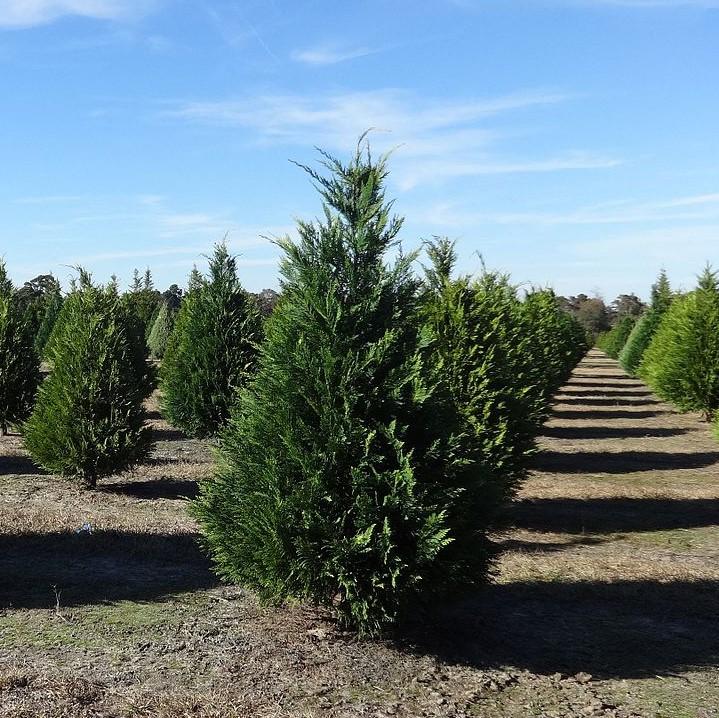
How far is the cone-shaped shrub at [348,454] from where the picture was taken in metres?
5.47

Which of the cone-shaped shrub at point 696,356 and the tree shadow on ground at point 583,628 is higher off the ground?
the cone-shaped shrub at point 696,356

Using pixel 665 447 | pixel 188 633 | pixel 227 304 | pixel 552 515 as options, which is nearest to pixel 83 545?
pixel 188 633

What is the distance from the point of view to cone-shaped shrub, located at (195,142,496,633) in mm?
5469

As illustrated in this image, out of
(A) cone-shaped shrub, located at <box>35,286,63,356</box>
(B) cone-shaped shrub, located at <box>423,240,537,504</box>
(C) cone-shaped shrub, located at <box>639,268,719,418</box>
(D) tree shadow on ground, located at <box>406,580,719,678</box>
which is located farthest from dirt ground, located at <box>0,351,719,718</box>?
(A) cone-shaped shrub, located at <box>35,286,63,356</box>

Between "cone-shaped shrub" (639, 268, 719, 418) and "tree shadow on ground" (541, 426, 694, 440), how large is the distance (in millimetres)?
1011

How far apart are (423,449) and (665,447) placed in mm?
15852

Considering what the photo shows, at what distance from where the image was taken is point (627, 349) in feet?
150

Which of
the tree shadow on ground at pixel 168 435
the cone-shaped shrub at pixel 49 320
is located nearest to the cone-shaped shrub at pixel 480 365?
the tree shadow on ground at pixel 168 435

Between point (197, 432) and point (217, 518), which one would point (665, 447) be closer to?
point (197, 432)

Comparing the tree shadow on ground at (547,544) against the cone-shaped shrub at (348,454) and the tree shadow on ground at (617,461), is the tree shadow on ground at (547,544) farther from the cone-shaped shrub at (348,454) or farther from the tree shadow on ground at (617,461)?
the tree shadow on ground at (617,461)

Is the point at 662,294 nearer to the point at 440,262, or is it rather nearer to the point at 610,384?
the point at 610,384

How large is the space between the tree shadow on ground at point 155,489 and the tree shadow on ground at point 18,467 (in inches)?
77.3

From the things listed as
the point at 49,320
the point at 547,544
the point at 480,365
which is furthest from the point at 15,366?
the point at 49,320

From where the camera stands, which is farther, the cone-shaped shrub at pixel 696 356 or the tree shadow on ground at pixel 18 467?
the cone-shaped shrub at pixel 696 356
